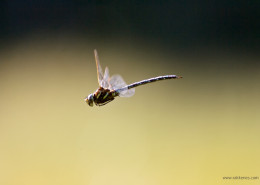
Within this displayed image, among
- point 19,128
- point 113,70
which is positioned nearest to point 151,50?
point 113,70

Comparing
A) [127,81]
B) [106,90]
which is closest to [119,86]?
[106,90]

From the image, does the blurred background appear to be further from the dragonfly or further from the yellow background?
the dragonfly

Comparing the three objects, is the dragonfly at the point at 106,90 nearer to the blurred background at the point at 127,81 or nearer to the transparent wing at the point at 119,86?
the transparent wing at the point at 119,86

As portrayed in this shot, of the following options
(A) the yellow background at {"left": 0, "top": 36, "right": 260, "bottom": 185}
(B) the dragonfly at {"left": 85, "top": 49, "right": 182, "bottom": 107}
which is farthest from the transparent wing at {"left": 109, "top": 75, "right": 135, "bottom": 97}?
(A) the yellow background at {"left": 0, "top": 36, "right": 260, "bottom": 185}

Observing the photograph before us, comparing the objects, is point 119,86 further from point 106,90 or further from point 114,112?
point 114,112

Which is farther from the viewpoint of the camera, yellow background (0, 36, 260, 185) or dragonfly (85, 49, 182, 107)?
yellow background (0, 36, 260, 185)

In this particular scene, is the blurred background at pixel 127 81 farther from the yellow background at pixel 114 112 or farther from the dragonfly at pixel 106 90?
the dragonfly at pixel 106 90

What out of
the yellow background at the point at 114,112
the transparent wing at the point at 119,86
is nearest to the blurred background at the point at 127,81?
the yellow background at the point at 114,112

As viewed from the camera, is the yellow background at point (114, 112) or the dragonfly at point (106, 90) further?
the yellow background at point (114, 112)
